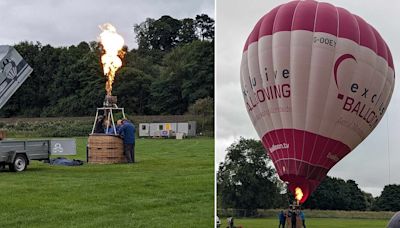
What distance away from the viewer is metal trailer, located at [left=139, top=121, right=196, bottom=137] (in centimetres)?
1172

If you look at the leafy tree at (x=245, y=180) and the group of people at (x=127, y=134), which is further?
the leafy tree at (x=245, y=180)

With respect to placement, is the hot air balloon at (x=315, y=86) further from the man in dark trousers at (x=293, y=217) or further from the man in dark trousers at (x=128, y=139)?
the man in dark trousers at (x=128, y=139)

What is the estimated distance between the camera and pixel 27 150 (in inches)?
255

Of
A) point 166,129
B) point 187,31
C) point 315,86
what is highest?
point 187,31

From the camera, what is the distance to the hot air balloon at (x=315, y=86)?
5844mm

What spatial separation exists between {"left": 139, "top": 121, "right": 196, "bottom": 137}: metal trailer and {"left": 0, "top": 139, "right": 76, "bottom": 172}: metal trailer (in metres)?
4.55

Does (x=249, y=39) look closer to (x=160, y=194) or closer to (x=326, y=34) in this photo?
(x=326, y=34)

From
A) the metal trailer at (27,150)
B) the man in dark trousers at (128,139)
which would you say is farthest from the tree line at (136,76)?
the metal trailer at (27,150)

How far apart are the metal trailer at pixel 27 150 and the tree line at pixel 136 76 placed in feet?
16.0

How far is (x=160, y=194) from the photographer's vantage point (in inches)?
181

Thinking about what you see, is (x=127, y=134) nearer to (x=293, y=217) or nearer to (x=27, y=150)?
(x=27, y=150)

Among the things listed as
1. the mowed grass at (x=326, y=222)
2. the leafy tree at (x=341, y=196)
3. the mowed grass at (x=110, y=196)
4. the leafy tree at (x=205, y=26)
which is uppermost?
the leafy tree at (x=205, y=26)

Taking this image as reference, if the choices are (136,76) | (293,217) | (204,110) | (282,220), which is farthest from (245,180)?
(136,76)

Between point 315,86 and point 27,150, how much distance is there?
2.91 metres
